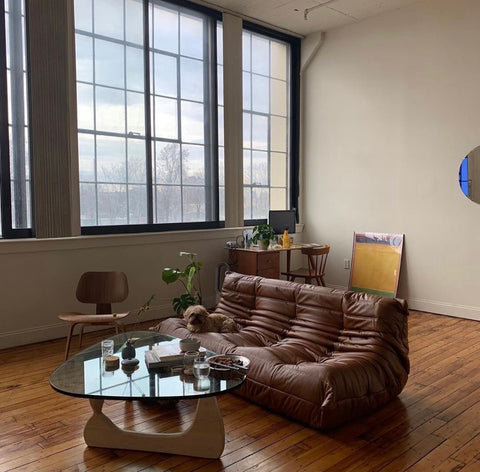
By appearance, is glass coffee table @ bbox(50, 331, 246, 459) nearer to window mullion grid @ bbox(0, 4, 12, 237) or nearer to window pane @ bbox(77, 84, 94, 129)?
window mullion grid @ bbox(0, 4, 12, 237)

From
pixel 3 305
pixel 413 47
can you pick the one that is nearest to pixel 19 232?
pixel 3 305

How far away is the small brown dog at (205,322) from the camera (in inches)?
148

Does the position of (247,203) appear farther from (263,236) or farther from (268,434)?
(268,434)

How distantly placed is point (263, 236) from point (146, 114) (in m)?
1.91

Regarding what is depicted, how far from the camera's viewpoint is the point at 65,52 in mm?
4660

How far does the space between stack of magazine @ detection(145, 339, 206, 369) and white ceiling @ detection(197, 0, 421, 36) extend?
171 inches

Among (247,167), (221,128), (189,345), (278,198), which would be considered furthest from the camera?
(278,198)

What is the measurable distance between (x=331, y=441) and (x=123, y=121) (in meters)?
3.82

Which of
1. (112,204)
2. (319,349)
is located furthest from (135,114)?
(319,349)

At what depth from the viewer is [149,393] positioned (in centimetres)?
239

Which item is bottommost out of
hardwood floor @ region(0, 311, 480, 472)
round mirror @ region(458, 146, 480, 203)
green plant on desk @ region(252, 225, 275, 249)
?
hardwood floor @ region(0, 311, 480, 472)

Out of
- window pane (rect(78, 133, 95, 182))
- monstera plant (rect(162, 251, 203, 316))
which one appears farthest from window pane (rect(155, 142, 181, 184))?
monstera plant (rect(162, 251, 203, 316))

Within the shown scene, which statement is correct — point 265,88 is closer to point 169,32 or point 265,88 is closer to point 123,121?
point 169,32

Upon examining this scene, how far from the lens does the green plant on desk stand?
19.2 feet
